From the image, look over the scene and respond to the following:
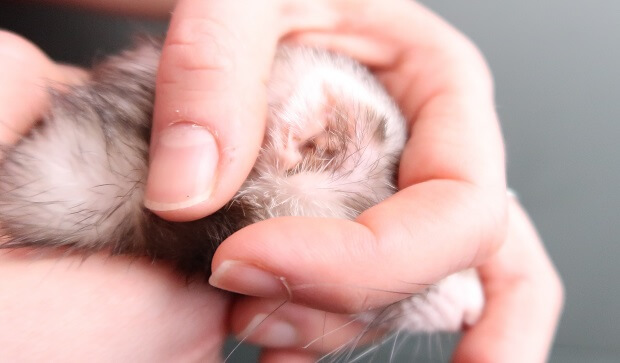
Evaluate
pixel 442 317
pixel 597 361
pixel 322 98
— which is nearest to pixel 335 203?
pixel 322 98

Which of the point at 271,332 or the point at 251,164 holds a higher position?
the point at 251,164

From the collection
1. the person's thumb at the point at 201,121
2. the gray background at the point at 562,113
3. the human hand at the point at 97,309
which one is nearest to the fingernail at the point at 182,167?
the person's thumb at the point at 201,121

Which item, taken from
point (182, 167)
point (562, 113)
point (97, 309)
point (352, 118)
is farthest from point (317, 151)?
point (562, 113)

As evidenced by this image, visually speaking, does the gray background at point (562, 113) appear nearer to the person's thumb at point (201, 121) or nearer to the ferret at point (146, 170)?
the ferret at point (146, 170)

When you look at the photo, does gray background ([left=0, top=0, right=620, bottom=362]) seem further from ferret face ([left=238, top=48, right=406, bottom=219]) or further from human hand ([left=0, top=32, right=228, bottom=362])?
ferret face ([left=238, top=48, right=406, bottom=219])

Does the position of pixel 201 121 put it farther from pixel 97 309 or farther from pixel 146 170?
pixel 97 309
